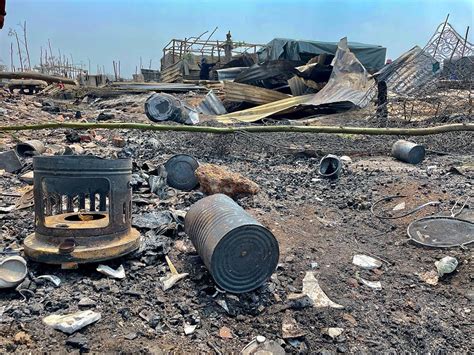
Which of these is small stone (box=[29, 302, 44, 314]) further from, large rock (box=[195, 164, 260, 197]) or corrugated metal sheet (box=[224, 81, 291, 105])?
corrugated metal sheet (box=[224, 81, 291, 105])

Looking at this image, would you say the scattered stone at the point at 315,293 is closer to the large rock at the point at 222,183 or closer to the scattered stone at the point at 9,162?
the large rock at the point at 222,183

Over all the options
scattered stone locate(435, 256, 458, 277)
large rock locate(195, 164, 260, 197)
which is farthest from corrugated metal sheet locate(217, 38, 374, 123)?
scattered stone locate(435, 256, 458, 277)

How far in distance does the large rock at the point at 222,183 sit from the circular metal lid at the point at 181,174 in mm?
310

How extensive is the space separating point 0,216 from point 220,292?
2.31m

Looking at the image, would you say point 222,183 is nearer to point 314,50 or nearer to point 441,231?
point 441,231

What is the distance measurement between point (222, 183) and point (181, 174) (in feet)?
2.29

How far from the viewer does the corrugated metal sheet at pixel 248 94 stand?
1228 cm

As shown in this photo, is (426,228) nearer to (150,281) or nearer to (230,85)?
(150,281)

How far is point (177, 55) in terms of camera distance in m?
23.0

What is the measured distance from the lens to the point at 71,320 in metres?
2.15

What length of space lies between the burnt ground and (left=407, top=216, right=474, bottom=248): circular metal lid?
99 millimetres

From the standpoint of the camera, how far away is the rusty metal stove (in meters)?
2.56

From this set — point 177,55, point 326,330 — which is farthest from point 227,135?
point 177,55

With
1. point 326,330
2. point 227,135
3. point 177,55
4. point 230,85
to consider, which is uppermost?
point 177,55
